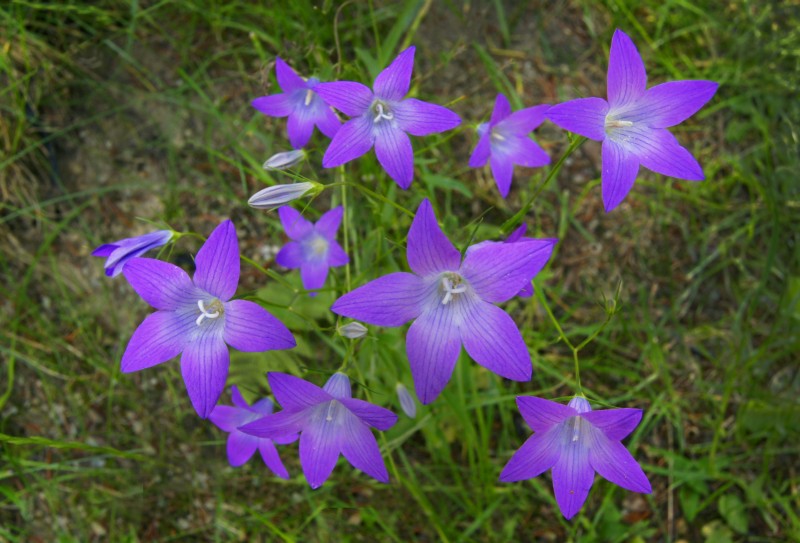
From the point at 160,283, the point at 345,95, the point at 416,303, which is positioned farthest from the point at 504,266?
the point at 160,283

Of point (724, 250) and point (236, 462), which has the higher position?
point (724, 250)

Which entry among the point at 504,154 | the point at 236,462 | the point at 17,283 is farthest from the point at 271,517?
the point at 504,154

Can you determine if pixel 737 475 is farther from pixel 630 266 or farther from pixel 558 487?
pixel 558 487

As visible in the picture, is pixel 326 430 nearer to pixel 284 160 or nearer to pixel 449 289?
pixel 449 289

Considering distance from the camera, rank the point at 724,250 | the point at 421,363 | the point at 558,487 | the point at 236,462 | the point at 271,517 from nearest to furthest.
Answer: the point at 421,363 → the point at 558,487 → the point at 236,462 → the point at 271,517 → the point at 724,250

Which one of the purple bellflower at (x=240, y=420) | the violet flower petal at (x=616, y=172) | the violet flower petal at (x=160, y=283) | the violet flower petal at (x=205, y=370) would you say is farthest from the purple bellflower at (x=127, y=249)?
the violet flower petal at (x=616, y=172)

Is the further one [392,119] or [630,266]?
[630,266]

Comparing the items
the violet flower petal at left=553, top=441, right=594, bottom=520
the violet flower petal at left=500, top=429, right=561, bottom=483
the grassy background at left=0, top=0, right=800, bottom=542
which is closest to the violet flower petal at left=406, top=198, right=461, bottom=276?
the violet flower petal at left=500, top=429, right=561, bottom=483
